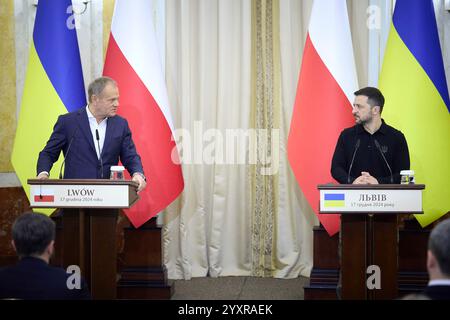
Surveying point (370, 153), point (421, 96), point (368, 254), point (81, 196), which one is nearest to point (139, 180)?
point (81, 196)

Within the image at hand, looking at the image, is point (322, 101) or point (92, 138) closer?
point (92, 138)

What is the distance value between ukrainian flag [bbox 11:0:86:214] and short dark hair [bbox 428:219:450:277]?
3733mm

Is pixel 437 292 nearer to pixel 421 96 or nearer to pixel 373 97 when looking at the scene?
pixel 373 97

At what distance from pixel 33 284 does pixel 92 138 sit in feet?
7.49

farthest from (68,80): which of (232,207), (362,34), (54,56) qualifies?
(362,34)

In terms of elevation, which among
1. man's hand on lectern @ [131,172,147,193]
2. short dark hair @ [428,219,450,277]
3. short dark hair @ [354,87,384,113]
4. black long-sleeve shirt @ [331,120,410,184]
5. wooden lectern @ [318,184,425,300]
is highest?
short dark hair @ [354,87,384,113]

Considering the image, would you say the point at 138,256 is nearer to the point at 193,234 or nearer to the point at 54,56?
the point at 193,234

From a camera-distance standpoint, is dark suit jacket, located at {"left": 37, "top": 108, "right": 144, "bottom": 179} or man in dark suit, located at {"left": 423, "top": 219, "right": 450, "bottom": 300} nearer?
man in dark suit, located at {"left": 423, "top": 219, "right": 450, "bottom": 300}

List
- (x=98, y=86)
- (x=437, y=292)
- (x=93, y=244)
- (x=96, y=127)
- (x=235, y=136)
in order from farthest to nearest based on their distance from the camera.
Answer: (x=235, y=136) → (x=96, y=127) → (x=98, y=86) → (x=93, y=244) → (x=437, y=292)

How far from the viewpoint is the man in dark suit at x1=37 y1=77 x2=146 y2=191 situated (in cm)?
433

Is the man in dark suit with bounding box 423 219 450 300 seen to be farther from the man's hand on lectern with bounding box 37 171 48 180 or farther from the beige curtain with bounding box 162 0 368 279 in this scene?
the beige curtain with bounding box 162 0 368 279

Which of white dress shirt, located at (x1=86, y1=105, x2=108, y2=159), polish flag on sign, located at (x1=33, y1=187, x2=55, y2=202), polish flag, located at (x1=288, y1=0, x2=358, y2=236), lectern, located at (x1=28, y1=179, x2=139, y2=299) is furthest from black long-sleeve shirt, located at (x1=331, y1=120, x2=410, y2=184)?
polish flag on sign, located at (x1=33, y1=187, x2=55, y2=202)

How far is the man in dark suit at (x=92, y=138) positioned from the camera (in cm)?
433

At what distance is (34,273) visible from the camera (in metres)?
2.20
